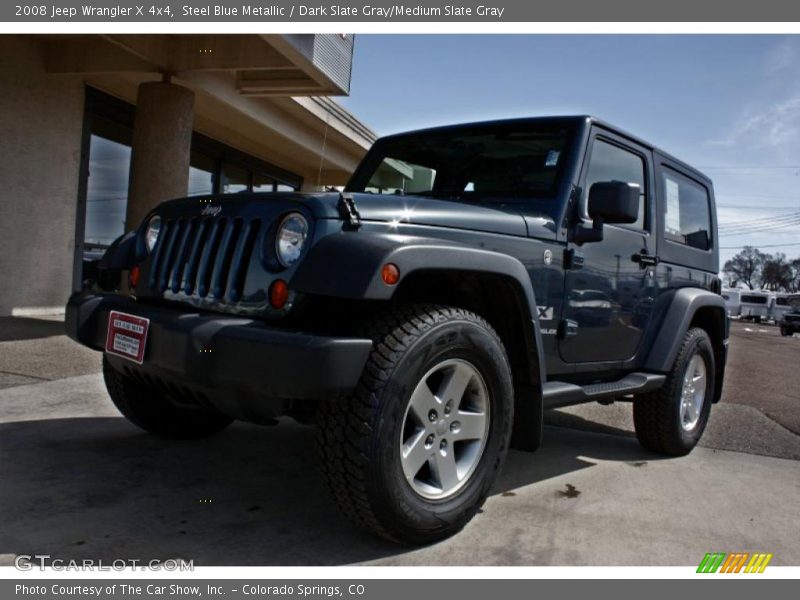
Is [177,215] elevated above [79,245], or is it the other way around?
[177,215]

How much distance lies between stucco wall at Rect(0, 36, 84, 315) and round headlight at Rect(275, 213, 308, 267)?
747 centimetres

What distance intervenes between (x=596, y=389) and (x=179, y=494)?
6.64 ft

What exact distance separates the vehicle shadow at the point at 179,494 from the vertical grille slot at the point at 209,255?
907 mm

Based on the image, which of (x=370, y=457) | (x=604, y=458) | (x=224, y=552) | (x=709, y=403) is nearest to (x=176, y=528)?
(x=224, y=552)

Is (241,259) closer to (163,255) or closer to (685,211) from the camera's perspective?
(163,255)

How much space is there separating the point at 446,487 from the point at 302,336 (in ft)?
2.84

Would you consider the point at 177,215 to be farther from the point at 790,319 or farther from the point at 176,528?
the point at 790,319

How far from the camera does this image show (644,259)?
12.5 feet

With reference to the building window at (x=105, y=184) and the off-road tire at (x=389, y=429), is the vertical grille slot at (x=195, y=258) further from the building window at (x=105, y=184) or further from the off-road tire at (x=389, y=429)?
the building window at (x=105, y=184)

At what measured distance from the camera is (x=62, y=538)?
7.70ft

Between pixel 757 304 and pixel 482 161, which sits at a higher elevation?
pixel 482 161

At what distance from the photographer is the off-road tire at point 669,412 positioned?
13.1 ft

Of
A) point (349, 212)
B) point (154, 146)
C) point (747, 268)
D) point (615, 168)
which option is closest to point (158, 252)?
point (349, 212)

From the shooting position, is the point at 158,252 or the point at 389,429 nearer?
the point at 389,429
